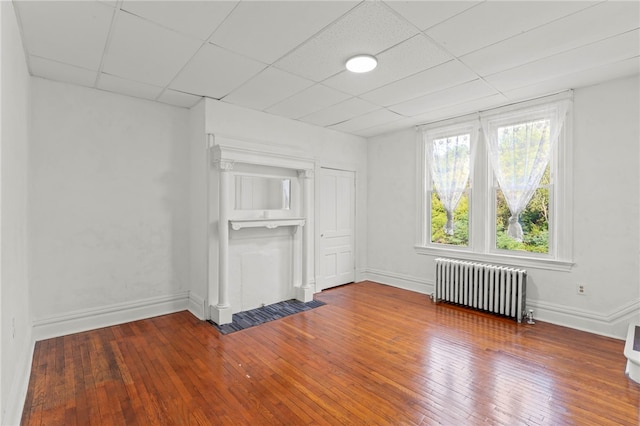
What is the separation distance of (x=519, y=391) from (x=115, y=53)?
4400 mm

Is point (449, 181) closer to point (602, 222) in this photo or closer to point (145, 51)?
point (602, 222)

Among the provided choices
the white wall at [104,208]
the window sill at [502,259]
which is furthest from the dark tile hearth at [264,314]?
the window sill at [502,259]

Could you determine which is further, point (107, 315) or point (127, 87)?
point (107, 315)

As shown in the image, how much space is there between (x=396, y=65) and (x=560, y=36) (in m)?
1.29

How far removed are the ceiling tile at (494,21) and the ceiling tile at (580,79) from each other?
1.35m

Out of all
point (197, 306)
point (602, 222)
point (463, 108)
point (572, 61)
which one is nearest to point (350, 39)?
point (572, 61)

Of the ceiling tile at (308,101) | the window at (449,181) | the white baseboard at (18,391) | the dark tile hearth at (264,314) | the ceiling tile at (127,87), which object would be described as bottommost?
the dark tile hearth at (264,314)

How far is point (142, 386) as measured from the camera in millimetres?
2432

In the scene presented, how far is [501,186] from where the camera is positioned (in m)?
4.14

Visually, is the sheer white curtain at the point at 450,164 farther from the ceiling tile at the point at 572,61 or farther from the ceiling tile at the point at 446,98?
the ceiling tile at the point at 572,61

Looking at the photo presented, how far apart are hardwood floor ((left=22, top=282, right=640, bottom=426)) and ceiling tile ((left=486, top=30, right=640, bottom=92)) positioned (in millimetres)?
2794

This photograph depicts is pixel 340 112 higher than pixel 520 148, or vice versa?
pixel 340 112

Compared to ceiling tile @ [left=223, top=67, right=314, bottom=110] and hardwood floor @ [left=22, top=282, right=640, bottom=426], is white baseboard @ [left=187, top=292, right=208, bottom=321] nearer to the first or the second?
hardwood floor @ [left=22, top=282, right=640, bottom=426]

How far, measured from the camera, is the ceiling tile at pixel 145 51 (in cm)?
234
